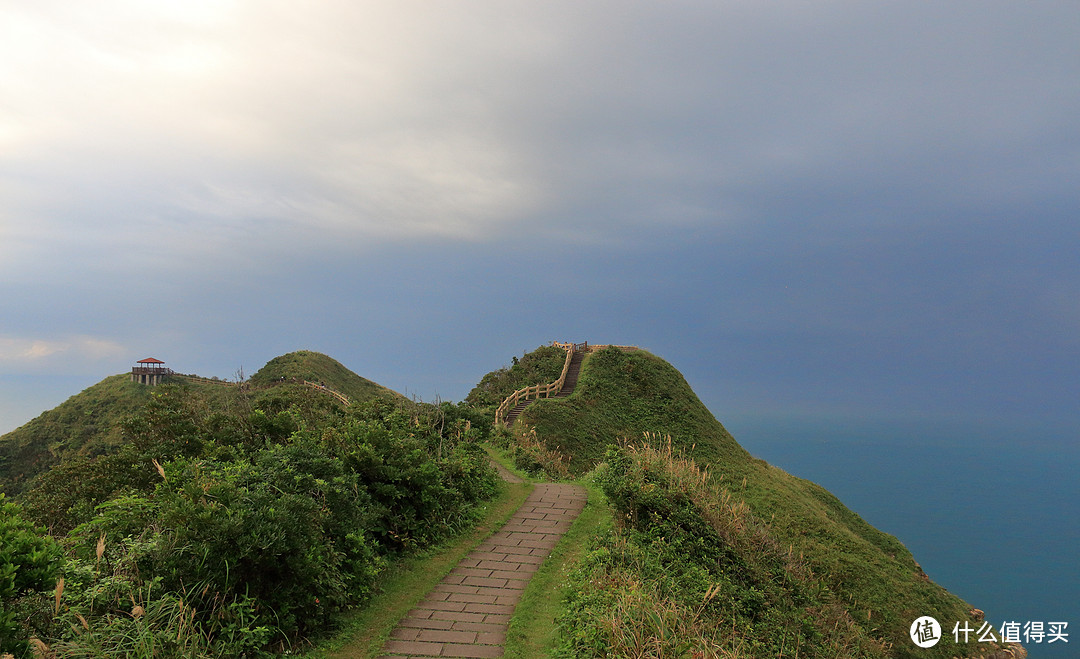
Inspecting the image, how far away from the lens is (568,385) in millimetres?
38750

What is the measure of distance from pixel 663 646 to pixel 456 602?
3.13 metres

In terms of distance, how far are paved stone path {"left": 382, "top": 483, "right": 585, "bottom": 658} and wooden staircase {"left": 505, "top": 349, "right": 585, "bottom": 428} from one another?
17.0 m

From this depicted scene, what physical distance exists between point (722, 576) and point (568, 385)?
92.6ft

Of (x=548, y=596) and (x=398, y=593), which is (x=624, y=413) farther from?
(x=398, y=593)

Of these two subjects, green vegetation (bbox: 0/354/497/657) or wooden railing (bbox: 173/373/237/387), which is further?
wooden railing (bbox: 173/373/237/387)

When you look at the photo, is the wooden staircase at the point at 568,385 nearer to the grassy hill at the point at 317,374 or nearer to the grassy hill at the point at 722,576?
the grassy hill at the point at 722,576

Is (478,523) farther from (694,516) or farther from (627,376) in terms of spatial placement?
(627,376)

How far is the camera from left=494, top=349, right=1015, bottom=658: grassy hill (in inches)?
290

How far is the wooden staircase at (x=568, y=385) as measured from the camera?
30434mm

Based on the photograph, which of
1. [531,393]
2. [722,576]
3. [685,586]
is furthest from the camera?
[531,393]

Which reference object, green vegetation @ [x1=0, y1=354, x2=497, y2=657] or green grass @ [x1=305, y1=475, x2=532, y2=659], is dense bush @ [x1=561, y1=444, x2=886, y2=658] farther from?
green vegetation @ [x1=0, y1=354, x2=497, y2=657]

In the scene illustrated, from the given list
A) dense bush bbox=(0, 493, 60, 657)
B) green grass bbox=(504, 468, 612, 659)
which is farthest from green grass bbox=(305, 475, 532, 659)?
dense bush bbox=(0, 493, 60, 657)

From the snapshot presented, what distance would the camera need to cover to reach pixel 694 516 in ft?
37.1

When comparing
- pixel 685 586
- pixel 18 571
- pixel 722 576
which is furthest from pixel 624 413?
pixel 18 571
